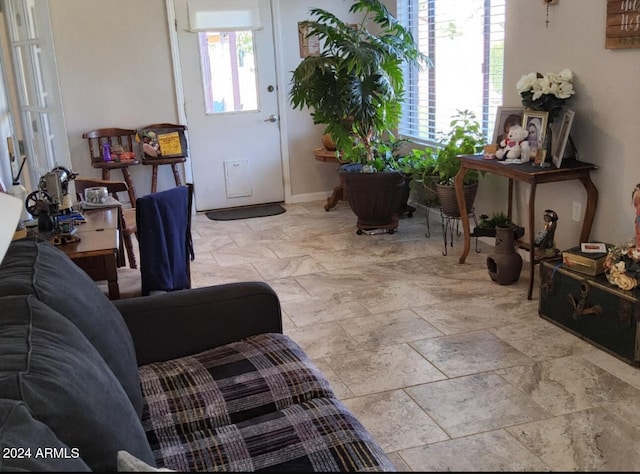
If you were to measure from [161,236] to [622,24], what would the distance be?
8.09ft

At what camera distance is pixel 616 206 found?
345 cm

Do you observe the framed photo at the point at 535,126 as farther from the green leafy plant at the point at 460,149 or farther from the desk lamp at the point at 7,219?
the desk lamp at the point at 7,219

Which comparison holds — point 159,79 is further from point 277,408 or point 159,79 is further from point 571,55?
point 277,408

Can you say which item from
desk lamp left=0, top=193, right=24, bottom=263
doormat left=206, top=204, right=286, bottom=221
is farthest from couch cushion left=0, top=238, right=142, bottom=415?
doormat left=206, top=204, right=286, bottom=221

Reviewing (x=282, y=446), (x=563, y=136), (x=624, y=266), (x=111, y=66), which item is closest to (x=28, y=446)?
(x=282, y=446)

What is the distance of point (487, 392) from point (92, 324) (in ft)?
5.52

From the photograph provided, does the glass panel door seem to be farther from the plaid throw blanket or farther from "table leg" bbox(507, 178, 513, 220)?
"table leg" bbox(507, 178, 513, 220)

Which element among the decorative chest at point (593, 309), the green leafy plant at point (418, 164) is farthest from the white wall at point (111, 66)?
the decorative chest at point (593, 309)

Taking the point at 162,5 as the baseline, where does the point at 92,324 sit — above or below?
→ below

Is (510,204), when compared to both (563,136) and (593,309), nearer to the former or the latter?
(563,136)

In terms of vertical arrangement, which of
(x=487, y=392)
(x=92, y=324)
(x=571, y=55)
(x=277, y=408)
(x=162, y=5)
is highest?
(x=162, y=5)

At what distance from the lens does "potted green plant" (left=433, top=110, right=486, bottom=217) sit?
443 centimetres

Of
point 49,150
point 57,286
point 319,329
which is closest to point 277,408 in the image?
point 57,286

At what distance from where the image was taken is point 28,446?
102 centimetres
